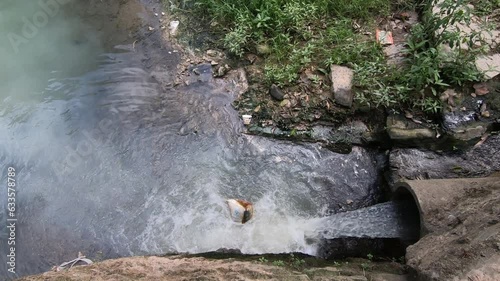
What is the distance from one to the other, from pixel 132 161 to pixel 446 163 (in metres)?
3.02

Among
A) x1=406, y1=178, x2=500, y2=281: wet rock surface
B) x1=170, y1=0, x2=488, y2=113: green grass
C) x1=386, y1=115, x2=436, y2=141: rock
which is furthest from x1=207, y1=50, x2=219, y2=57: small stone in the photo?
x1=406, y1=178, x2=500, y2=281: wet rock surface

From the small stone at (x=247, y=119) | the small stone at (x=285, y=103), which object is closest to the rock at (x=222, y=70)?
the small stone at (x=247, y=119)

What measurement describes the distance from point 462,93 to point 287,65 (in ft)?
5.69

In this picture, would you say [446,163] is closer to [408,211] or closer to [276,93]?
[408,211]

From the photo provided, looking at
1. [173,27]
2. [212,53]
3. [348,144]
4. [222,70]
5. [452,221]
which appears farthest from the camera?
[173,27]

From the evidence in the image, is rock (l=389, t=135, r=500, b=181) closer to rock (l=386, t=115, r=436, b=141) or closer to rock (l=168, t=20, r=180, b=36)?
rock (l=386, t=115, r=436, b=141)

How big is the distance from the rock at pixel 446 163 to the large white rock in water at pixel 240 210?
53.5 inches

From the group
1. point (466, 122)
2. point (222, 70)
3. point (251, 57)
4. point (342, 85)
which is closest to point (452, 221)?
point (466, 122)

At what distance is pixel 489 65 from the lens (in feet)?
13.2

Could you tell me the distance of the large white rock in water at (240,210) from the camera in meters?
3.84

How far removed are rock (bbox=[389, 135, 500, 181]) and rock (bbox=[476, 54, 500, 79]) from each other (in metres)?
0.62

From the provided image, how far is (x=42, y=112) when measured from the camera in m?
4.48

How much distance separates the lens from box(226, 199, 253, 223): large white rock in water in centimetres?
384

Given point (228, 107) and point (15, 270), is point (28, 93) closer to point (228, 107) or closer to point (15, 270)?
point (15, 270)
